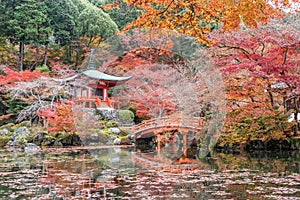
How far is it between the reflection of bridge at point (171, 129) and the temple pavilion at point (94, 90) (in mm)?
1326

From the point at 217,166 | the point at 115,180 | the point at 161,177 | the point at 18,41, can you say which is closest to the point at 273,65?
the point at 217,166

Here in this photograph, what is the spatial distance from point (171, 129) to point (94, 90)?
13.5 feet

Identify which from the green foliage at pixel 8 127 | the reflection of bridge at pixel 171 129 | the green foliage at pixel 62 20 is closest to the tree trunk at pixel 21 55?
the green foliage at pixel 62 20

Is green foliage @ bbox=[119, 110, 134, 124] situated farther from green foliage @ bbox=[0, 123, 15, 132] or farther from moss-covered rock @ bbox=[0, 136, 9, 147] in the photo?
green foliage @ bbox=[0, 123, 15, 132]

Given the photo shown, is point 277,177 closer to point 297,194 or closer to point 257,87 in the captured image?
point 297,194

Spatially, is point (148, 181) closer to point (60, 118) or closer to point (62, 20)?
point (60, 118)

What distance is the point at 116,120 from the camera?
12648mm

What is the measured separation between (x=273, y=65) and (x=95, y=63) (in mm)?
5022

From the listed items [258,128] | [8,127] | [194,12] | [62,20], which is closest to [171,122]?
[258,128]

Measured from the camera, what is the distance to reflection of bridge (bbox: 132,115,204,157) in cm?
1048

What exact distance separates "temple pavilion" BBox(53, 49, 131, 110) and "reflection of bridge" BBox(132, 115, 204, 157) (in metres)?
1.33

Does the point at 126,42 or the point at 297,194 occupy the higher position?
the point at 126,42

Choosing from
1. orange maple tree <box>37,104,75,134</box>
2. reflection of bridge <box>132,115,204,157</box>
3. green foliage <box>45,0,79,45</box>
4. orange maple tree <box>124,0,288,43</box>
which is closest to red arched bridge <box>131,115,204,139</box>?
reflection of bridge <box>132,115,204,157</box>

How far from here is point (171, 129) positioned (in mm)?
10836
